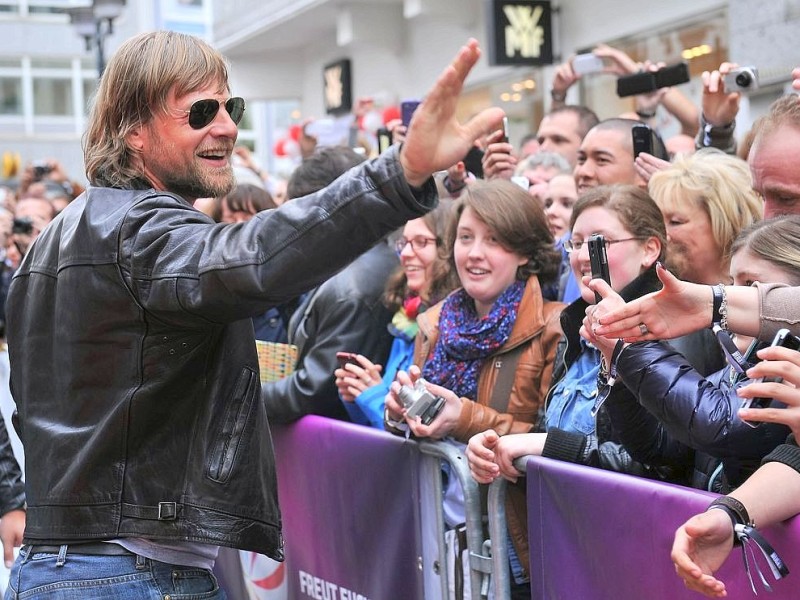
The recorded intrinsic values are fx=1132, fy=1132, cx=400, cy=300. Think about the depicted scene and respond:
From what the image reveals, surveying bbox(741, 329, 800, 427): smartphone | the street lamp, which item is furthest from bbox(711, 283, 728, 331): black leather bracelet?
the street lamp

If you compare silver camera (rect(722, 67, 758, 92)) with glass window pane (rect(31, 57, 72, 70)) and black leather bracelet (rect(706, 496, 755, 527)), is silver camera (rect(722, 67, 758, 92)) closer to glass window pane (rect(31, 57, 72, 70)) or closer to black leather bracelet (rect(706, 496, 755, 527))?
black leather bracelet (rect(706, 496, 755, 527))

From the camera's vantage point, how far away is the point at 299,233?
2334 mm

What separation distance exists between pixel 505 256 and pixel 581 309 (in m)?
0.69

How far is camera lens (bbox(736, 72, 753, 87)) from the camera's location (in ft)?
15.0

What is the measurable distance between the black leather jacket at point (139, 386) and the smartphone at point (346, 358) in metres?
1.48

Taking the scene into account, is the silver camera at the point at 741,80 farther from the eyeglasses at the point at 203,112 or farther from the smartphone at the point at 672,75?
the eyeglasses at the point at 203,112

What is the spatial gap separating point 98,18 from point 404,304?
12240 mm

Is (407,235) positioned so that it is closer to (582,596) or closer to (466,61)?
(582,596)

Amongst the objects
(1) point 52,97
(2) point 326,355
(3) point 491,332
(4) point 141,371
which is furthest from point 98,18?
(1) point 52,97

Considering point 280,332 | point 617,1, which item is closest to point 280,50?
point 617,1

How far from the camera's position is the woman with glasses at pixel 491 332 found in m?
3.74

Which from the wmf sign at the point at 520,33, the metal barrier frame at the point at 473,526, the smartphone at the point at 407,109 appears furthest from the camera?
the wmf sign at the point at 520,33

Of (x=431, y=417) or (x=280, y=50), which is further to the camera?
(x=280, y=50)

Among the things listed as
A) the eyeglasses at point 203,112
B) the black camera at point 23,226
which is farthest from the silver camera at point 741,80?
the black camera at point 23,226
